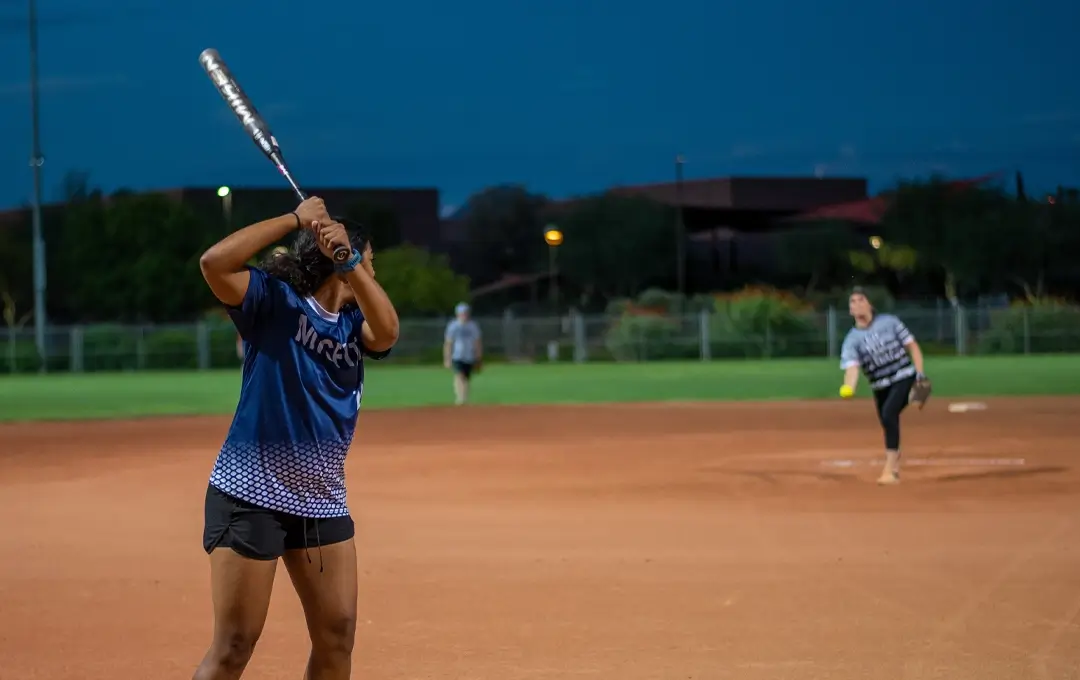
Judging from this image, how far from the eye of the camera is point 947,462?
1756 cm

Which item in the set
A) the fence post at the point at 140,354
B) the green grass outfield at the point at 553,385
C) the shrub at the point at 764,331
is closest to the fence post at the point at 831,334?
the shrub at the point at 764,331

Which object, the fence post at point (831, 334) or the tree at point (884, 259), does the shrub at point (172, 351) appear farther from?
the tree at point (884, 259)

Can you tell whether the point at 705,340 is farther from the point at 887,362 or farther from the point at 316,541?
the point at 316,541

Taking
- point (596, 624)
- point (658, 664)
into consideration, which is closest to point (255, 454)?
point (658, 664)

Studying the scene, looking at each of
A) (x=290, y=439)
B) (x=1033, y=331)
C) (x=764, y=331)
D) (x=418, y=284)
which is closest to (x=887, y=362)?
(x=290, y=439)

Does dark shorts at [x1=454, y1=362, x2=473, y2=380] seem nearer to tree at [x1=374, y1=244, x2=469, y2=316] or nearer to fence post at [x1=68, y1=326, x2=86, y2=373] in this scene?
fence post at [x1=68, y1=326, x2=86, y2=373]

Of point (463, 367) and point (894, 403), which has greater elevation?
point (463, 367)

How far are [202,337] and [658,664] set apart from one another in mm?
50114

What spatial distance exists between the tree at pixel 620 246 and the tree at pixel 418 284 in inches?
808

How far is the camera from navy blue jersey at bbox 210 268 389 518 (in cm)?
539

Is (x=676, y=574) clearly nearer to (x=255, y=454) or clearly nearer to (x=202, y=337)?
(x=255, y=454)

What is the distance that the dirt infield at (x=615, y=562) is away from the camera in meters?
7.98

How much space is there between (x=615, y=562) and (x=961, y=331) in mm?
44590

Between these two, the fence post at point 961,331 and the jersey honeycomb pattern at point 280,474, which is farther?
the fence post at point 961,331
